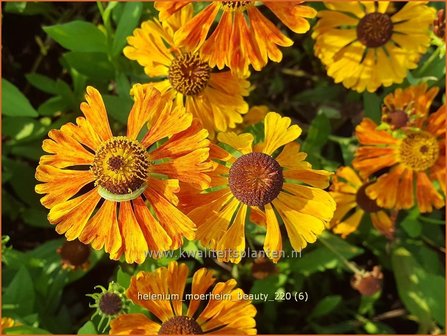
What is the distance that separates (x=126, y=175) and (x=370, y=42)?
944 millimetres

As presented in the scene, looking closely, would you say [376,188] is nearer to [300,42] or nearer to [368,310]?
[368,310]

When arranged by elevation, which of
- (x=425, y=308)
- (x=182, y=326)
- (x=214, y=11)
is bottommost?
(x=182, y=326)

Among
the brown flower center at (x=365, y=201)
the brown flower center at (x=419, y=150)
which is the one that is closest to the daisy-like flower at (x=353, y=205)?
the brown flower center at (x=365, y=201)

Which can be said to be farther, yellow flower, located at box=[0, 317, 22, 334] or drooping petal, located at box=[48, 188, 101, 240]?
yellow flower, located at box=[0, 317, 22, 334]

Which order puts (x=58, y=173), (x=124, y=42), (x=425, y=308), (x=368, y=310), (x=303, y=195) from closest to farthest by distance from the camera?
(x=58, y=173), (x=303, y=195), (x=124, y=42), (x=425, y=308), (x=368, y=310)

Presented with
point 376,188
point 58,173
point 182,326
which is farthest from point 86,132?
point 376,188

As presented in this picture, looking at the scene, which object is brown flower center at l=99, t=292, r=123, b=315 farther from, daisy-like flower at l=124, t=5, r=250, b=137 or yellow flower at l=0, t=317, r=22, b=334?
daisy-like flower at l=124, t=5, r=250, b=137

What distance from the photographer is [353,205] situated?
1963 mm

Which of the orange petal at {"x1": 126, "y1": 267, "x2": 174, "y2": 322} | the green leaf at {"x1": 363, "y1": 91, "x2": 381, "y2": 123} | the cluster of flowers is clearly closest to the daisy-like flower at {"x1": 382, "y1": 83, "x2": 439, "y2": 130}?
the cluster of flowers

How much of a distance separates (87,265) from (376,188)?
2.93 ft

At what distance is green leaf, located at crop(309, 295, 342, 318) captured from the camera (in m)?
2.00

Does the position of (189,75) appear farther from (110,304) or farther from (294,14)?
(110,304)

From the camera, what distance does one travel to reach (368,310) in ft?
7.16

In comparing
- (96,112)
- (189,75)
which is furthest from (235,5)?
(96,112)
